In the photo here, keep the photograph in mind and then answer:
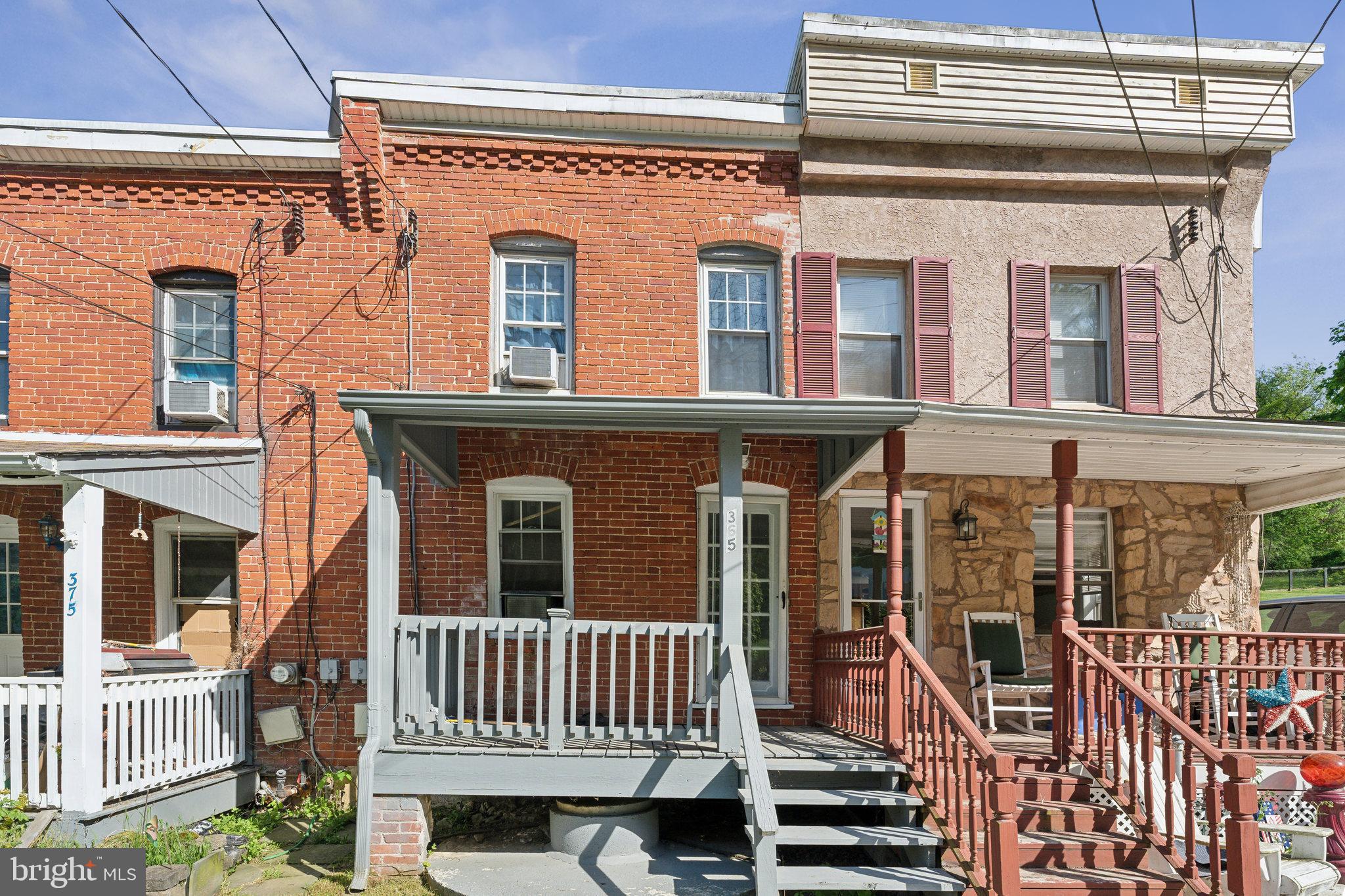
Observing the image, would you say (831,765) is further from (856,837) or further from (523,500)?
(523,500)

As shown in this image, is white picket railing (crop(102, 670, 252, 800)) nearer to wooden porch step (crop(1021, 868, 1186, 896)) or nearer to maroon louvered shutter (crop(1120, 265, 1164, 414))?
wooden porch step (crop(1021, 868, 1186, 896))

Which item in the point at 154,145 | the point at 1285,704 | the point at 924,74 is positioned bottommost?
the point at 1285,704

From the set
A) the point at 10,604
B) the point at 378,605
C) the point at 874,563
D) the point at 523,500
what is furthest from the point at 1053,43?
the point at 10,604

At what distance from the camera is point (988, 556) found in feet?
30.1

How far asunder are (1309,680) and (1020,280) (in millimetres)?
4371

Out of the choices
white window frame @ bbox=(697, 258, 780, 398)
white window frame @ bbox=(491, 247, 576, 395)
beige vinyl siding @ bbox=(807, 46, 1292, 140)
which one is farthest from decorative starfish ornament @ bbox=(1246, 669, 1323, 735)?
white window frame @ bbox=(491, 247, 576, 395)

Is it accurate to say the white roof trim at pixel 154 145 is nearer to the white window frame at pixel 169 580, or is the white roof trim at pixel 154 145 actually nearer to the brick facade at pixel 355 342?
the brick facade at pixel 355 342

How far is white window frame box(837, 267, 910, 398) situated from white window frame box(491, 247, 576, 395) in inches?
103

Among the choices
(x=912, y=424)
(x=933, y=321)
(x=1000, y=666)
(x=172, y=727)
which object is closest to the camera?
(x=912, y=424)

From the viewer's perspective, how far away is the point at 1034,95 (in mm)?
9289

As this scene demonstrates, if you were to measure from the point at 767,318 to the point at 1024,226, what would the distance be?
9.08ft

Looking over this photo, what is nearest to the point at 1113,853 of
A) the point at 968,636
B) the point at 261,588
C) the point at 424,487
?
the point at 968,636

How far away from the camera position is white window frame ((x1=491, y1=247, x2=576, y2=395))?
29.3 ft

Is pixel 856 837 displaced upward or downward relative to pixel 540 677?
downward
